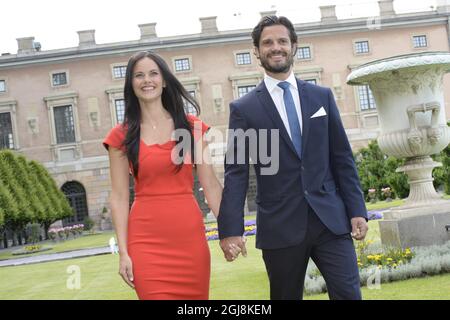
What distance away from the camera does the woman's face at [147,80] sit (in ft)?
11.8

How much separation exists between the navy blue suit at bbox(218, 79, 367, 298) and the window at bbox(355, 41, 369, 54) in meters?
32.8

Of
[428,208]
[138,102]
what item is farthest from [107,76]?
[138,102]

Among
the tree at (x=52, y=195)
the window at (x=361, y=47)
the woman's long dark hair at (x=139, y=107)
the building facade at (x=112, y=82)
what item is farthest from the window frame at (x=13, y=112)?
the woman's long dark hair at (x=139, y=107)

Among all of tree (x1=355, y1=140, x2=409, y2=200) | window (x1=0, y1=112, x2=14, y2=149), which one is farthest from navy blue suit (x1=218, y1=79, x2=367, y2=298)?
window (x1=0, y1=112, x2=14, y2=149)

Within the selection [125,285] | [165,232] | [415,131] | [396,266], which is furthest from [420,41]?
[165,232]

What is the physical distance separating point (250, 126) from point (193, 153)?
1.07 ft

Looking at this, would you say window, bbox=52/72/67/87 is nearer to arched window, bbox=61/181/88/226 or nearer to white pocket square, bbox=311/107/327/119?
arched window, bbox=61/181/88/226

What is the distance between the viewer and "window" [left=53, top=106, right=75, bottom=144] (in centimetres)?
3462

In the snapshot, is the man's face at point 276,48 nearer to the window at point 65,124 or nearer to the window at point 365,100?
the window at point 65,124

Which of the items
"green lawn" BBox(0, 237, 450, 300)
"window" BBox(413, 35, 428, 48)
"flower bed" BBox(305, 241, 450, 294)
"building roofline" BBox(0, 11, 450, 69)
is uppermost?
"building roofline" BBox(0, 11, 450, 69)

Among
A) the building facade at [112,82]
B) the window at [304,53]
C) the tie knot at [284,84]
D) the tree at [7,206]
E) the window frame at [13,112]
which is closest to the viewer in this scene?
the tie knot at [284,84]

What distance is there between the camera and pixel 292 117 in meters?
3.56

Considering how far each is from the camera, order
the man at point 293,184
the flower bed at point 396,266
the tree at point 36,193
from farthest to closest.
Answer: the tree at point 36,193, the flower bed at point 396,266, the man at point 293,184

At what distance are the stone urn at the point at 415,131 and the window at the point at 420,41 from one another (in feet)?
94.8
